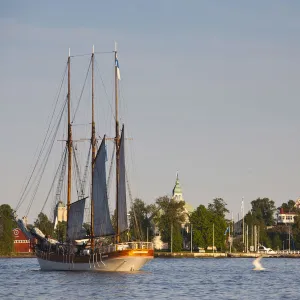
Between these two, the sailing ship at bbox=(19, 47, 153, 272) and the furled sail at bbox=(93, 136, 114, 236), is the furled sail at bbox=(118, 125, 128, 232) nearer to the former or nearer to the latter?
the sailing ship at bbox=(19, 47, 153, 272)

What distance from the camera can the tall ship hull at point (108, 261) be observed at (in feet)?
341

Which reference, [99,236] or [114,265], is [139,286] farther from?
[99,236]

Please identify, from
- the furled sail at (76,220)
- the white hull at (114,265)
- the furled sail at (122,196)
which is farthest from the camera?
the furled sail at (76,220)

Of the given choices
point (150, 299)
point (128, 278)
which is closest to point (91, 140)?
point (128, 278)

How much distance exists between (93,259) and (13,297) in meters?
32.2

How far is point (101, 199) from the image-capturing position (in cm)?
11044

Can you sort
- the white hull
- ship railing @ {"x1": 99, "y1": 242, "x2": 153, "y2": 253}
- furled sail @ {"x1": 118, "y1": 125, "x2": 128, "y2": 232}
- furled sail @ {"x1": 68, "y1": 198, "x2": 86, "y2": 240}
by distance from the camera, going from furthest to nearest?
1. furled sail @ {"x1": 68, "y1": 198, "x2": 86, "y2": 240}
2. furled sail @ {"x1": 118, "y1": 125, "x2": 128, "y2": 232}
3. ship railing @ {"x1": 99, "y1": 242, "x2": 153, "y2": 253}
4. the white hull

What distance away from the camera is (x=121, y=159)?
107750 mm

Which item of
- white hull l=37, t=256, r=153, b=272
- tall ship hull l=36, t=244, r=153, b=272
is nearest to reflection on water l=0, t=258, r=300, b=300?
white hull l=37, t=256, r=153, b=272

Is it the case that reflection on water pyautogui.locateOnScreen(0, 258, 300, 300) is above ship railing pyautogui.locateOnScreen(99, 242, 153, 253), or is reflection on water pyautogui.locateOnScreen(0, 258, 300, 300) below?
below

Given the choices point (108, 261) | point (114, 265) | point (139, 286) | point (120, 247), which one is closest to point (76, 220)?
point (120, 247)

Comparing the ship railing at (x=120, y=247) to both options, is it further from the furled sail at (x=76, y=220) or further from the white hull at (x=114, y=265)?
the furled sail at (x=76, y=220)

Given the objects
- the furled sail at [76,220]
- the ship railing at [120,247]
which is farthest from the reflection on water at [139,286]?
the furled sail at [76,220]

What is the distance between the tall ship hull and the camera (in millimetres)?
103875
